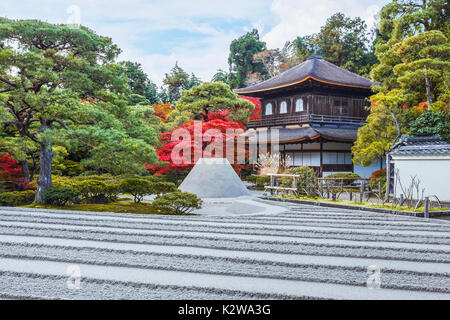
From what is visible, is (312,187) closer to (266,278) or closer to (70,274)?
(266,278)

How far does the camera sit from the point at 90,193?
10.4 metres

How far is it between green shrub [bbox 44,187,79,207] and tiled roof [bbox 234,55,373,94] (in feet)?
42.0

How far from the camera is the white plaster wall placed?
394 inches

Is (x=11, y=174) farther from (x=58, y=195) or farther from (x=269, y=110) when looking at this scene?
(x=269, y=110)

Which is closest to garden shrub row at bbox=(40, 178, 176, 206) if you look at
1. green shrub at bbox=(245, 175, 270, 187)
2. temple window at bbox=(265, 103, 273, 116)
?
green shrub at bbox=(245, 175, 270, 187)

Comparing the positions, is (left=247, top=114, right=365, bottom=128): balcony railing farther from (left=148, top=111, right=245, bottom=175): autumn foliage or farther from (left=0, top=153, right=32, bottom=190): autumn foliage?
(left=0, top=153, right=32, bottom=190): autumn foliage

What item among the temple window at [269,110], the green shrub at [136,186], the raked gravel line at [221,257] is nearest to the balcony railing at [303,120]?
the temple window at [269,110]

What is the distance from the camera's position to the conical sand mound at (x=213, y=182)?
11398mm

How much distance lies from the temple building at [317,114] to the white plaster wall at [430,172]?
6726 mm

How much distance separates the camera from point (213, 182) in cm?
1157

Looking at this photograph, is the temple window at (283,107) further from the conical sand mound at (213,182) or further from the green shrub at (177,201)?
the green shrub at (177,201)

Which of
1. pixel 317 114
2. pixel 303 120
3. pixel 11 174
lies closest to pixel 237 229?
pixel 11 174

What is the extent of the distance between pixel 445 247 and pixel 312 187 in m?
6.28

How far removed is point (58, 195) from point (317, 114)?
557 inches
